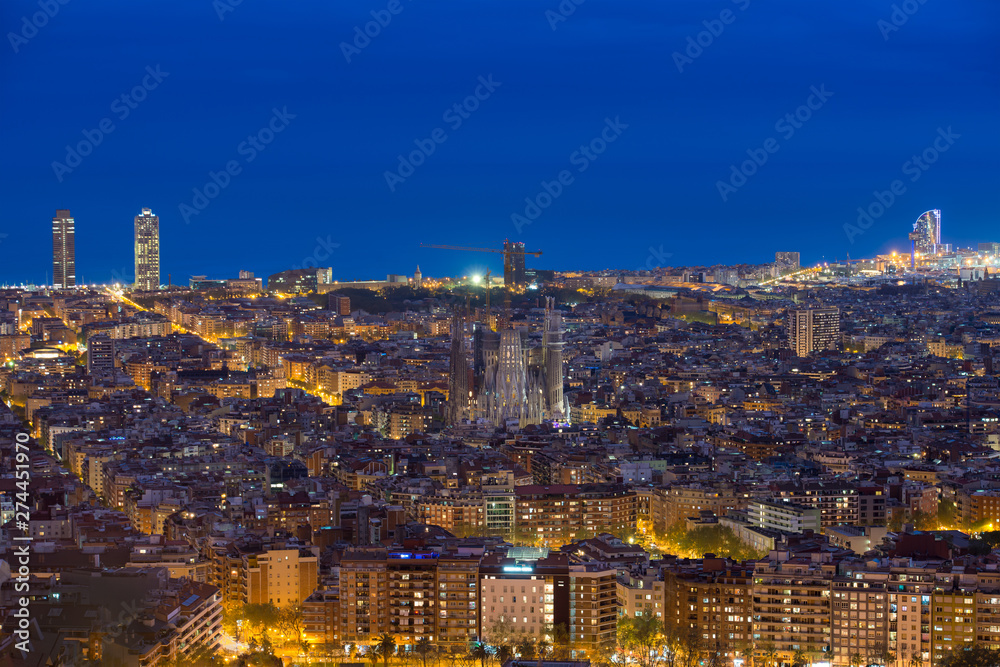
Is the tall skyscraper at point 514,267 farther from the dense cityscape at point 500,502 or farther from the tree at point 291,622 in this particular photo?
the tree at point 291,622

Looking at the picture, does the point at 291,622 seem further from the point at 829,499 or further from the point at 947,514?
the point at 947,514

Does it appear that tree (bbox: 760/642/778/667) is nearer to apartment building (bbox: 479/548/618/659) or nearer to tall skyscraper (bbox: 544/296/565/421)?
apartment building (bbox: 479/548/618/659)

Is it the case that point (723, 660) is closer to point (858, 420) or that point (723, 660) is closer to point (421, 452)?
point (421, 452)

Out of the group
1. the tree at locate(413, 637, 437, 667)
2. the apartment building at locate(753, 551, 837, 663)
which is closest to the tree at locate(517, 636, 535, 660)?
the tree at locate(413, 637, 437, 667)

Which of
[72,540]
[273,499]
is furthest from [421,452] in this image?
[72,540]

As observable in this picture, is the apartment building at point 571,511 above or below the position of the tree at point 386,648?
above

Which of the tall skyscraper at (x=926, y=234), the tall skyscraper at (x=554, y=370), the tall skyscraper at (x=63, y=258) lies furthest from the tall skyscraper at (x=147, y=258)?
the tall skyscraper at (x=554, y=370)
